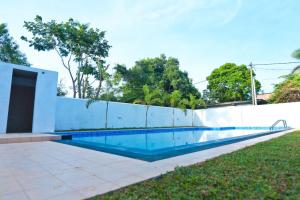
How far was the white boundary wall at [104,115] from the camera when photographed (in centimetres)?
1167

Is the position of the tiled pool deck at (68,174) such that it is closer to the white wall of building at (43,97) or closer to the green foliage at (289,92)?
the white wall of building at (43,97)

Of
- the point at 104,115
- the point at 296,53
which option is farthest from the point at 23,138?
the point at 296,53

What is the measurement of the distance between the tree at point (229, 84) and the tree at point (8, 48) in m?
23.5

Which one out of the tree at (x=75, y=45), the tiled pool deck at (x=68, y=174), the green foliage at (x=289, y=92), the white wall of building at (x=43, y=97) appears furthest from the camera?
the green foliage at (x=289, y=92)

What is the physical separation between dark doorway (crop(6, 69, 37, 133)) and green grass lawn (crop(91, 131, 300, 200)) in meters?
9.74

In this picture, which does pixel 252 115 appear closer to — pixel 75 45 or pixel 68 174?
pixel 75 45

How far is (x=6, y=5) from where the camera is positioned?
10312 mm

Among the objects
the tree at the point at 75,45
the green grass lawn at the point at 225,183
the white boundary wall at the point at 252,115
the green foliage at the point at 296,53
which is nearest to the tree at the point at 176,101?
the white boundary wall at the point at 252,115

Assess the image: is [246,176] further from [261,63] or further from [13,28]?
[261,63]

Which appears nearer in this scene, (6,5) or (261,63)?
(6,5)

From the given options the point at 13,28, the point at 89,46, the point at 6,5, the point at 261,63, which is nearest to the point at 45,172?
the point at 6,5

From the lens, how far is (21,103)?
1095 centimetres

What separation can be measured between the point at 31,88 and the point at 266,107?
17.4 metres

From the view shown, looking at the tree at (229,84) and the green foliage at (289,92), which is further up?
the tree at (229,84)
